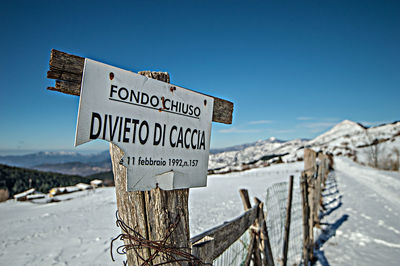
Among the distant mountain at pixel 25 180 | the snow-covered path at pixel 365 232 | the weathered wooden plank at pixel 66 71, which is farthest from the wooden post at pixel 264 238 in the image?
the distant mountain at pixel 25 180

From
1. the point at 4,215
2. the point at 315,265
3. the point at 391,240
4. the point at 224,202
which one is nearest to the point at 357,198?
the point at 391,240

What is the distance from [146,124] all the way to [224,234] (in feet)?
3.74

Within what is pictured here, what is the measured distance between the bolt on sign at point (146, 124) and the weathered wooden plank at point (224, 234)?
44 centimetres

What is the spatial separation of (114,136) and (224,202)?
8.56m

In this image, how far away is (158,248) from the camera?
109 centimetres

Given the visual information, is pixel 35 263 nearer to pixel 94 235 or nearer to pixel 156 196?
pixel 94 235

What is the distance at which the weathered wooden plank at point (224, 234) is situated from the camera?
149 cm

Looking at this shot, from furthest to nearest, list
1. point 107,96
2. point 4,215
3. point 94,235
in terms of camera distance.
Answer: point 4,215 → point 94,235 → point 107,96

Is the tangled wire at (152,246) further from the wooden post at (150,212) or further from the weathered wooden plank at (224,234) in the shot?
the weathered wooden plank at (224,234)

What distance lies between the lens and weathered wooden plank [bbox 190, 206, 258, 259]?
149cm

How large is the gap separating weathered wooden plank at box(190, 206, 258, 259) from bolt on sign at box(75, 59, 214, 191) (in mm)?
441

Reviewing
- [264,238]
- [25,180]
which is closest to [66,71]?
[264,238]

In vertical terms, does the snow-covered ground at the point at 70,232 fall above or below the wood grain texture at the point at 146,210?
below

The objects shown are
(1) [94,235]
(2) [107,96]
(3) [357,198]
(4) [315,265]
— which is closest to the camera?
(2) [107,96]
